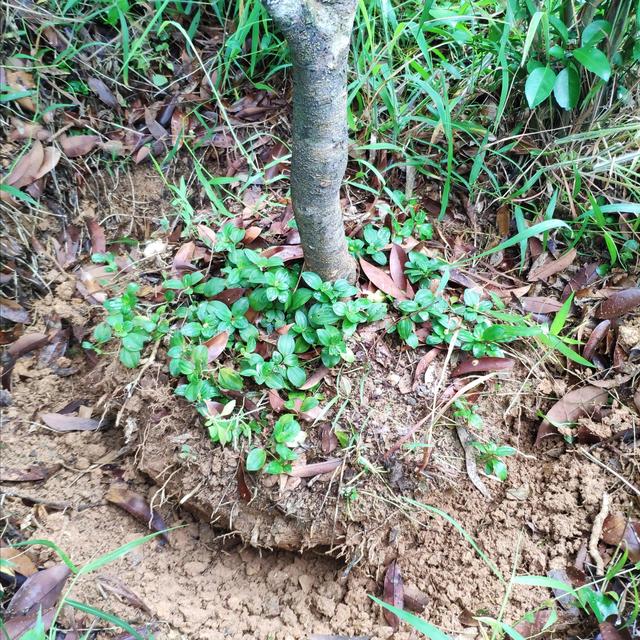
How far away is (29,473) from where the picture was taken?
172 centimetres

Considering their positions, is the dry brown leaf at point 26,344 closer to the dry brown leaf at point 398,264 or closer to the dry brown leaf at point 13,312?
the dry brown leaf at point 13,312

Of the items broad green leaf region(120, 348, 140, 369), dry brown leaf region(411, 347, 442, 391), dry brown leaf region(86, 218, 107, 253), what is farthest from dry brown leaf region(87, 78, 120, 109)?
dry brown leaf region(411, 347, 442, 391)

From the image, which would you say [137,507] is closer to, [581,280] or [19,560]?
[19,560]

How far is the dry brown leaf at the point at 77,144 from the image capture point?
2.00 meters

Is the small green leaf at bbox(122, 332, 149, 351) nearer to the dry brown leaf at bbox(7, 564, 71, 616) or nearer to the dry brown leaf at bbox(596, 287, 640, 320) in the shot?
the dry brown leaf at bbox(7, 564, 71, 616)

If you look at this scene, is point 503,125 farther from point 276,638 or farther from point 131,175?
point 276,638

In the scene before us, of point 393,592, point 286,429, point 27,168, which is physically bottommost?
point 393,592

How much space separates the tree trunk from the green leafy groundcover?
17 centimetres

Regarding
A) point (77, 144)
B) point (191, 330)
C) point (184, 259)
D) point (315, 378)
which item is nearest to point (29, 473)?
point (191, 330)

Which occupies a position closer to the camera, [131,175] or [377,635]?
[377,635]

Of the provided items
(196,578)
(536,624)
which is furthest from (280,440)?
(536,624)

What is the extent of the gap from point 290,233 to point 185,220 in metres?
0.41

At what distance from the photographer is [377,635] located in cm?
152

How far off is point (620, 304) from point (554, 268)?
0.79 feet
